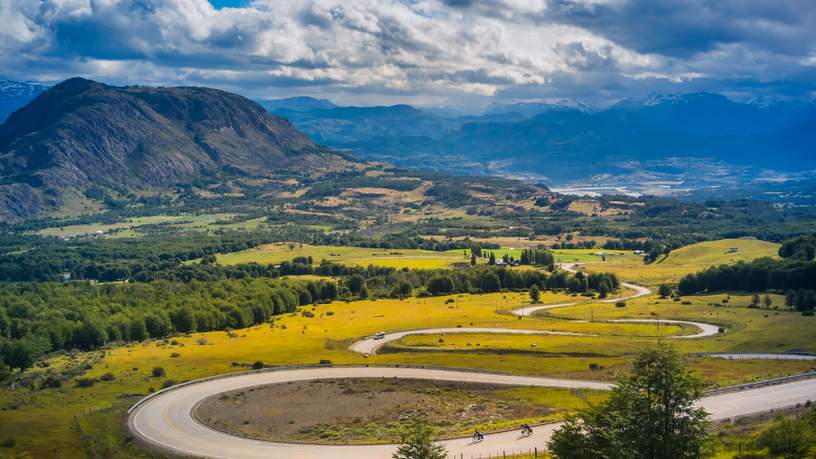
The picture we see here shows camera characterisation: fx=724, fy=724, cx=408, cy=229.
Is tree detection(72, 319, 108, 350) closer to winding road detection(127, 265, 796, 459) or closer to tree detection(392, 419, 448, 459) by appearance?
winding road detection(127, 265, 796, 459)

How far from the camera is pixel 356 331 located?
15288cm

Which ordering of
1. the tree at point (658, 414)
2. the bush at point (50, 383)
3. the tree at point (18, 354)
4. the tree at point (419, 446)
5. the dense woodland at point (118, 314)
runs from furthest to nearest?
the dense woodland at point (118, 314) → the tree at point (18, 354) → the bush at point (50, 383) → the tree at point (419, 446) → the tree at point (658, 414)

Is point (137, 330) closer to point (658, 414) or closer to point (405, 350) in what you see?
point (405, 350)

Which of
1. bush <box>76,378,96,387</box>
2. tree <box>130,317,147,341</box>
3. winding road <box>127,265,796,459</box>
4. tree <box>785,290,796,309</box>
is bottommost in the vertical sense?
tree <box>130,317,147,341</box>

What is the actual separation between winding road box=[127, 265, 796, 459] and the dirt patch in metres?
2.46

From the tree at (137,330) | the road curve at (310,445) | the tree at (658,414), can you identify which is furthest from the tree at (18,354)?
the tree at (658,414)

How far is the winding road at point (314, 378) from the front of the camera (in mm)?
73562

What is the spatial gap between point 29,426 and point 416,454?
54.4m

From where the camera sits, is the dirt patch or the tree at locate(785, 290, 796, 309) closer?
the dirt patch

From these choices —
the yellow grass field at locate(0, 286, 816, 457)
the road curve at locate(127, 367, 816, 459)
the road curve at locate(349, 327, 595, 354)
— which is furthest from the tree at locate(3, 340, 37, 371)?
the road curve at locate(349, 327, 595, 354)

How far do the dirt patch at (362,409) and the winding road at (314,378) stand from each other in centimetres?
246

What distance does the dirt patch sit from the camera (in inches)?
3204

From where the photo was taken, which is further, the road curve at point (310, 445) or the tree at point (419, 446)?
the road curve at point (310, 445)

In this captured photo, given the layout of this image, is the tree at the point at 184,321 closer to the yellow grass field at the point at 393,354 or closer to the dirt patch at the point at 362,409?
the yellow grass field at the point at 393,354
